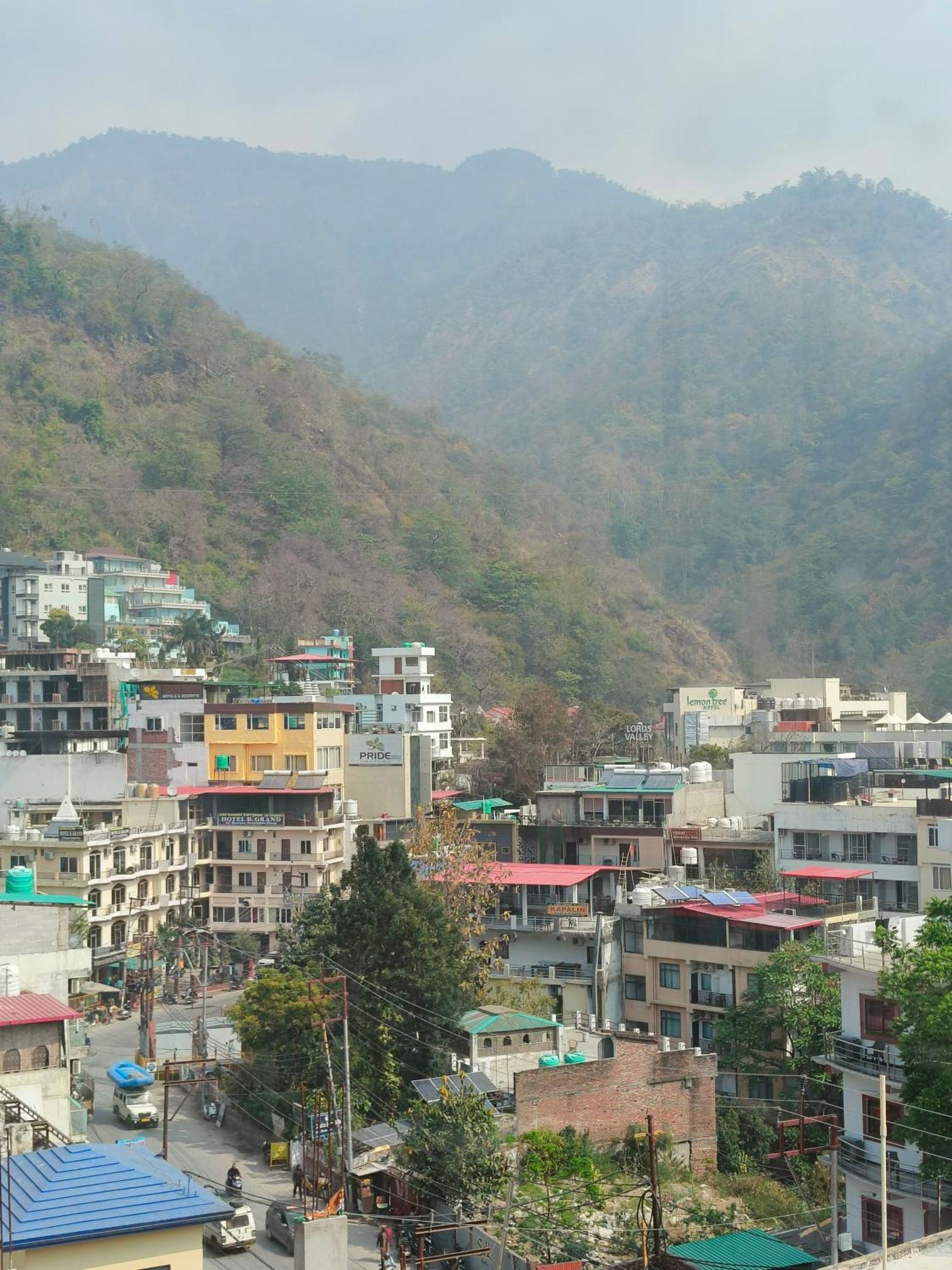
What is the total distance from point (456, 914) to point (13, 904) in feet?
39.7

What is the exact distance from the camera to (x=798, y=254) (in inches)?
7746

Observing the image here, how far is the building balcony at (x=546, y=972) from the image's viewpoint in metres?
33.3

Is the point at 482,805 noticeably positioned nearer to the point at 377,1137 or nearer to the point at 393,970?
the point at 393,970

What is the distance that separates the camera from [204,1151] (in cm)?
2589

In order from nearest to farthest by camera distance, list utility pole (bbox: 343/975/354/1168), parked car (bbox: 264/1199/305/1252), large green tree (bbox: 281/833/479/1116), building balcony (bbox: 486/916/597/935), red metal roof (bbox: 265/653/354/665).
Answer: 1. parked car (bbox: 264/1199/305/1252)
2. utility pole (bbox: 343/975/354/1168)
3. large green tree (bbox: 281/833/479/1116)
4. building balcony (bbox: 486/916/597/935)
5. red metal roof (bbox: 265/653/354/665)

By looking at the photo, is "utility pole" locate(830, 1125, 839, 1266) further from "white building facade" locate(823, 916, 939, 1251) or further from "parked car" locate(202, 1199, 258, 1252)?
"parked car" locate(202, 1199, 258, 1252)

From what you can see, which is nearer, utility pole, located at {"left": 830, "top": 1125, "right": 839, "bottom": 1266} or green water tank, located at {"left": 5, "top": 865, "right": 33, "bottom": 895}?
utility pole, located at {"left": 830, "top": 1125, "right": 839, "bottom": 1266}

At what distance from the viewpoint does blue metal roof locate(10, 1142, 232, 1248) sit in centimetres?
1141

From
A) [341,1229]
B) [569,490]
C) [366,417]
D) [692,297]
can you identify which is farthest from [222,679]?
[692,297]

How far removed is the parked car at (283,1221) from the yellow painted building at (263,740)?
84.6 ft

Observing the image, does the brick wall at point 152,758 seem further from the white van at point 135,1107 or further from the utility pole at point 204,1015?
the white van at point 135,1107

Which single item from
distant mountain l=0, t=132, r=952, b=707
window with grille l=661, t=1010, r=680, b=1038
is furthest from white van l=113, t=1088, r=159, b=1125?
distant mountain l=0, t=132, r=952, b=707

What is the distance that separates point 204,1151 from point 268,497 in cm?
6728

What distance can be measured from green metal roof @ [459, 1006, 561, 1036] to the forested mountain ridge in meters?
47.4
